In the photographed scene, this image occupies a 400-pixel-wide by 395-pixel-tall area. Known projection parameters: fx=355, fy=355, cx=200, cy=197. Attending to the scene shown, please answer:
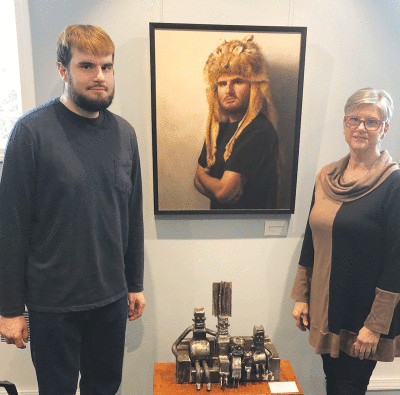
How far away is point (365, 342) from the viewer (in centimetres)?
133

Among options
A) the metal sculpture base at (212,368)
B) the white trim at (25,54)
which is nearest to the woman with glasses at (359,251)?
the metal sculpture base at (212,368)

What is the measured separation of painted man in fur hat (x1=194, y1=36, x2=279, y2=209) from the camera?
1.71m

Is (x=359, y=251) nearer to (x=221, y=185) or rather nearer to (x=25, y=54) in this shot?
(x=221, y=185)

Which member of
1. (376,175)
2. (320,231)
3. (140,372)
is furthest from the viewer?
(140,372)

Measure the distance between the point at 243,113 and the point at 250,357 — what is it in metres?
1.13

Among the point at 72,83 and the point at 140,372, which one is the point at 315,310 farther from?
the point at 72,83

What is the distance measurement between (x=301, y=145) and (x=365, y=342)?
973 mm

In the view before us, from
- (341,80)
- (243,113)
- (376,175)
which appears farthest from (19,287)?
A: (341,80)

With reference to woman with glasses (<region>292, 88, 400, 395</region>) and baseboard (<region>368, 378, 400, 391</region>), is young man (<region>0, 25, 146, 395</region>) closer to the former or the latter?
woman with glasses (<region>292, 88, 400, 395</region>)

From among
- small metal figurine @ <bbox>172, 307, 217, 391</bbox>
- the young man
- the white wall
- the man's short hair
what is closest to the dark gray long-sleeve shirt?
the young man

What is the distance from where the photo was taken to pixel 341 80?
181 cm

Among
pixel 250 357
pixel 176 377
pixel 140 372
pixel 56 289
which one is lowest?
pixel 140 372

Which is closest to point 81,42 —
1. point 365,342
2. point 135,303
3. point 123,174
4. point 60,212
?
point 123,174

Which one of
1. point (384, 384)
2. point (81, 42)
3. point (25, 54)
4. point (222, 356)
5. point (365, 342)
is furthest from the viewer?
point (384, 384)
